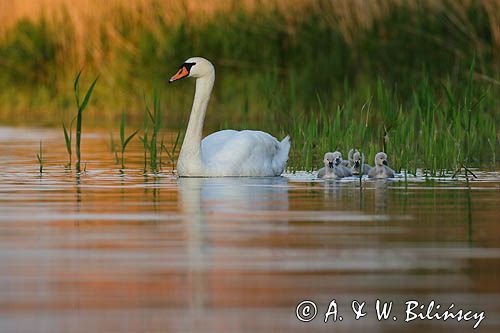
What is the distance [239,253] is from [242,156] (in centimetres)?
544

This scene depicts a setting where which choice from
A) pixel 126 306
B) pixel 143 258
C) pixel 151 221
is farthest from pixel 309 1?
pixel 126 306

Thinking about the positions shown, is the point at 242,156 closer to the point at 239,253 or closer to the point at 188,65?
the point at 188,65

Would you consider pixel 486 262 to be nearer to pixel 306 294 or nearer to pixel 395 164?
pixel 306 294

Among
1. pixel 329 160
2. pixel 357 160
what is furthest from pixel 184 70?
pixel 329 160

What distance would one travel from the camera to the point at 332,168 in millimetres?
12477

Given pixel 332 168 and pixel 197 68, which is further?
pixel 197 68

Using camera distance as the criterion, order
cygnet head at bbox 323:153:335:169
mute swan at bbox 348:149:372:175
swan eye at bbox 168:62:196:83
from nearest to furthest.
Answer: cygnet head at bbox 323:153:335:169, mute swan at bbox 348:149:372:175, swan eye at bbox 168:62:196:83

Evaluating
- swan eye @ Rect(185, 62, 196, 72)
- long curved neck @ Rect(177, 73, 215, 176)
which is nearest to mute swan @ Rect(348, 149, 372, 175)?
long curved neck @ Rect(177, 73, 215, 176)

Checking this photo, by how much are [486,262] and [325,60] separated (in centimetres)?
1242

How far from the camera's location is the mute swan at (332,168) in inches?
490

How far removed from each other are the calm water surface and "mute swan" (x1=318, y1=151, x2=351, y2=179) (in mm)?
229

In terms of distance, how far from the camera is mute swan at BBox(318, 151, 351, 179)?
40.8 ft

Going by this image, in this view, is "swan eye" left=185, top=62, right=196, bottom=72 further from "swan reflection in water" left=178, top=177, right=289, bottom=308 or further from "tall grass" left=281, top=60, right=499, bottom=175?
"swan reflection in water" left=178, top=177, right=289, bottom=308

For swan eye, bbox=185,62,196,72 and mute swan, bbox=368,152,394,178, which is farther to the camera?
swan eye, bbox=185,62,196,72
